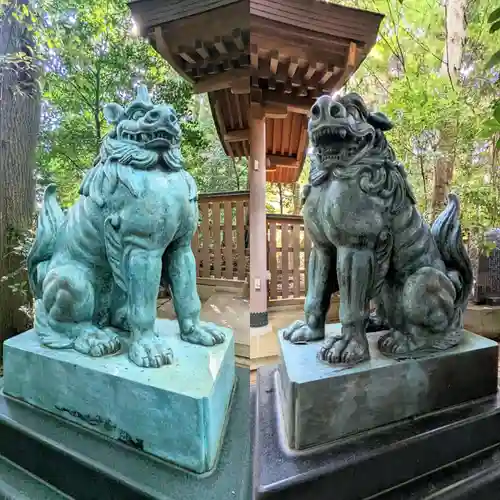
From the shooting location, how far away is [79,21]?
1670 mm

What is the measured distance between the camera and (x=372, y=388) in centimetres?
83

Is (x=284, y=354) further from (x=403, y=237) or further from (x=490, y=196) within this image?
(x=490, y=196)

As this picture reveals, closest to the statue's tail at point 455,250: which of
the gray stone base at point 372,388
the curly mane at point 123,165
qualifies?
the gray stone base at point 372,388

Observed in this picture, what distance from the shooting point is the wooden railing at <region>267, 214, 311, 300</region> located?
1525 millimetres

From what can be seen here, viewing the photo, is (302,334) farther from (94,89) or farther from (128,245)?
(94,89)

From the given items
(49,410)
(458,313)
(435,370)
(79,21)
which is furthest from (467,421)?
(79,21)

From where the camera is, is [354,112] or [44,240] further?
[44,240]

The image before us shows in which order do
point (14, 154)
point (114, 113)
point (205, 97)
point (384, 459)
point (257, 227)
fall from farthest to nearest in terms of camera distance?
point (14, 154)
point (205, 97)
point (257, 227)
point (114, 113)
point (384, 459)

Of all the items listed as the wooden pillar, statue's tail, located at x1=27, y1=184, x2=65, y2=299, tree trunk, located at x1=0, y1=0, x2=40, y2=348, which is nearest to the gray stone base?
the wooden pillar

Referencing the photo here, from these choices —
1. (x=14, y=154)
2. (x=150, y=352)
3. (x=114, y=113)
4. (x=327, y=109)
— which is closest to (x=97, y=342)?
(x=150, y=352)

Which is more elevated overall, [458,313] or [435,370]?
[458,313]

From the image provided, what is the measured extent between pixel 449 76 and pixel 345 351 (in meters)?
1.47

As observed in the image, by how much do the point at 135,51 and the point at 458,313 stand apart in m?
1.58

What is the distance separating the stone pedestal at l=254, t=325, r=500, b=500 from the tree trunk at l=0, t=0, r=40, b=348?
1.48m
